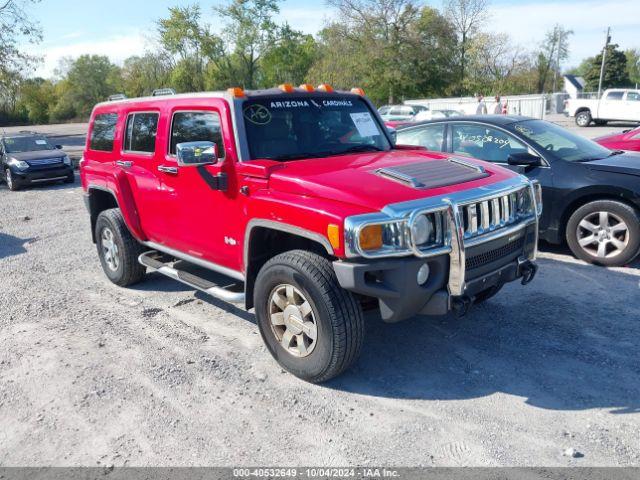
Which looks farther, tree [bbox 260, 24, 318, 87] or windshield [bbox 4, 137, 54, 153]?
tree [bbox 260, 24, 318, 87]

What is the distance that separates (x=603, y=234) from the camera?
597cm

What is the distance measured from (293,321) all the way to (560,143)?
4.46 metres

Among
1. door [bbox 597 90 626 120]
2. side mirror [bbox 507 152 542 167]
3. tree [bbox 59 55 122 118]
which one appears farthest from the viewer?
tree [bbox 59 55 122 118]

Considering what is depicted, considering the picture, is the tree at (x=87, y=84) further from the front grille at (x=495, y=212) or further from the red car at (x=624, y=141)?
the front grille at (x=495, y=212)

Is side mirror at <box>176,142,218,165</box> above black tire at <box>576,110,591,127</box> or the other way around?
above

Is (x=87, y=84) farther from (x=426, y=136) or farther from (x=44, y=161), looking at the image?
(x=426, y=136)

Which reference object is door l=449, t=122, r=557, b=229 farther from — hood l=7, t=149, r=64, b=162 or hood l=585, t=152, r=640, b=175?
hood l=7, t=149, r=64, b=162

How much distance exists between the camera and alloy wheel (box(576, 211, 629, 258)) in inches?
231

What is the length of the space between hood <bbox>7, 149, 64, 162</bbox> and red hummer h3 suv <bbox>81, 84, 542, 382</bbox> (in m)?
11.2

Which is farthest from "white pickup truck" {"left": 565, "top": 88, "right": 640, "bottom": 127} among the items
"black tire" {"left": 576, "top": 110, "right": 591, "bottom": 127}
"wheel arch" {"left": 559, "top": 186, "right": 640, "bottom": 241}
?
"wheel arch" {"left": 559, "top": 186, "right": 640, "bottom": 241}

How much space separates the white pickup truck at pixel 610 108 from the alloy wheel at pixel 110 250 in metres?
26.7

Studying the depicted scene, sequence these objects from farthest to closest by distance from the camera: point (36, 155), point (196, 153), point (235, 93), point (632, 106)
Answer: point (632, 106)
point (36, 155)
point (235, 93)
point (196, 153)

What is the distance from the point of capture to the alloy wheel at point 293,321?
3680mm

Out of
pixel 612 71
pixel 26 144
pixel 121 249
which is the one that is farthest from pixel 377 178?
pixel 612 71
